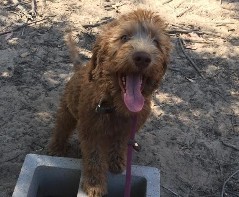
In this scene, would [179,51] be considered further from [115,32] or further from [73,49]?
[115,32]

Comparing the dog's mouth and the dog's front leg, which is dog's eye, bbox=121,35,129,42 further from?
the dog's front leg

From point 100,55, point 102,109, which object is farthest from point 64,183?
point 100,55

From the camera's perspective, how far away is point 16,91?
471 cm

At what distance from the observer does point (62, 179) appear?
3287mm

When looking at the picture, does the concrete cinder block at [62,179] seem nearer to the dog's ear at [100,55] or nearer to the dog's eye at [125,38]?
the dog's ear at [100,55]

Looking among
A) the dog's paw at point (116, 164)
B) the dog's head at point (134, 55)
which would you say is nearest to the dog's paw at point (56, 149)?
the dog's paw at point (116, 164)

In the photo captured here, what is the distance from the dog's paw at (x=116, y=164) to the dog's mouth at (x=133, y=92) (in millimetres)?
781

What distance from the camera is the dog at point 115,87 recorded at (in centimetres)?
279

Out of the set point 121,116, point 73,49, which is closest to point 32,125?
point 73,49

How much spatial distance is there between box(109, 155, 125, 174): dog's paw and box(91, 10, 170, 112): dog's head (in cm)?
67

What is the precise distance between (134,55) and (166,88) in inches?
95.8

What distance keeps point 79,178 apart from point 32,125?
4.08 ft

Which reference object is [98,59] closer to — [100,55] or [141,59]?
[100,55]

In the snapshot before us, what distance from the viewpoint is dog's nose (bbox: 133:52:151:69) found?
267cm
